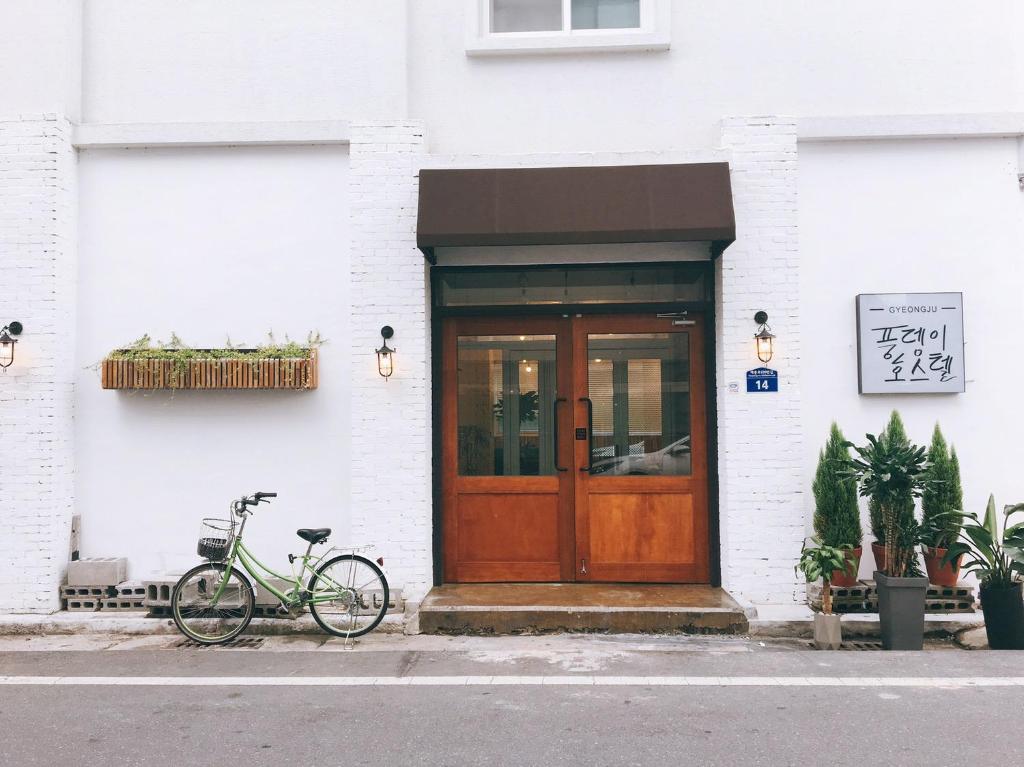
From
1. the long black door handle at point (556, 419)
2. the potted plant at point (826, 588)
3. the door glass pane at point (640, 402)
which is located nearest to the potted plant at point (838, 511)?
the potted plant at point (826, 588)

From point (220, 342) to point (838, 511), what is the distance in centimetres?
582

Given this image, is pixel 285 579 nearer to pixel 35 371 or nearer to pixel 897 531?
pixel 35 371

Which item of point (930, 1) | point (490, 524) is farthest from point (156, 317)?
point (930, 1)

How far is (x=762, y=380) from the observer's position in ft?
24.3

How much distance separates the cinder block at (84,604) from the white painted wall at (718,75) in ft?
17.3

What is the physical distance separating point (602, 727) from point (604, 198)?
4376 millimetres

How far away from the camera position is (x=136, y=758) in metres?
4.48

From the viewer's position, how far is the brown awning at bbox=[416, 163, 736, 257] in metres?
7.02

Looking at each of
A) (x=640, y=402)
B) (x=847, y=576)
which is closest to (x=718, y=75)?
(x=640, y=402)

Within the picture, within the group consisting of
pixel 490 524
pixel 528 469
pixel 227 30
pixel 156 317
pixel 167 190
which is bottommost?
pixel 490 524

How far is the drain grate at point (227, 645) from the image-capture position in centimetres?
673

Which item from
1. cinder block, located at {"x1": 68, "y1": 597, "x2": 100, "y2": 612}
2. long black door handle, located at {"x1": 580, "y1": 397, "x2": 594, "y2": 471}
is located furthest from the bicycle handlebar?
long black door handle, located at {"x1": 580, "y1": 397, "x2": 594, "y2": 471}

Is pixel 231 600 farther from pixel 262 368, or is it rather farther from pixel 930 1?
pixel 930 1

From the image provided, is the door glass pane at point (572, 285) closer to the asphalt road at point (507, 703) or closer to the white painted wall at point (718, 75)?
the white painted wall at point (718, 75)
